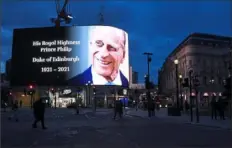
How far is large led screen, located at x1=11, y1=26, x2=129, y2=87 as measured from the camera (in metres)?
128

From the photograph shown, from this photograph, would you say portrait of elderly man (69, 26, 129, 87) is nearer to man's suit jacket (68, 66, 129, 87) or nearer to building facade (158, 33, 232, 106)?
man's suit jacket (68, 66, 129, 87)

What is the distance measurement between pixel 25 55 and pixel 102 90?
2568cm

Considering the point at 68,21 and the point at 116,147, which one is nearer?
the point at 116,147

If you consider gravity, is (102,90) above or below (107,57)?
below

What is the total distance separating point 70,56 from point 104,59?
32.4 ft

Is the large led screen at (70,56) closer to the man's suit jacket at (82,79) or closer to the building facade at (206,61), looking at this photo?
the man's suit jacket at (82,79)

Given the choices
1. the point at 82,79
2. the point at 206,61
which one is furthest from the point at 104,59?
the point at 206,61

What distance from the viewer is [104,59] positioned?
418 ft

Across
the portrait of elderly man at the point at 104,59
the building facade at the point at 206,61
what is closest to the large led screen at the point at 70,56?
the portrait of elderly man at the point at 104,59

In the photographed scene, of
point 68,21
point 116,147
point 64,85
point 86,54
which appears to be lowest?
point 116,147

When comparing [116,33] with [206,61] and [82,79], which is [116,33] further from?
[206,61]

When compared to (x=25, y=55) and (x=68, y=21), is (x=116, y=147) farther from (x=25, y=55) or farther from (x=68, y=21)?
(x=68, y=21)

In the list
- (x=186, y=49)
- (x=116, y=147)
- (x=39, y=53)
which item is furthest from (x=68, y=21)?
(x=116, y=147)

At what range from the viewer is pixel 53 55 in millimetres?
131125
